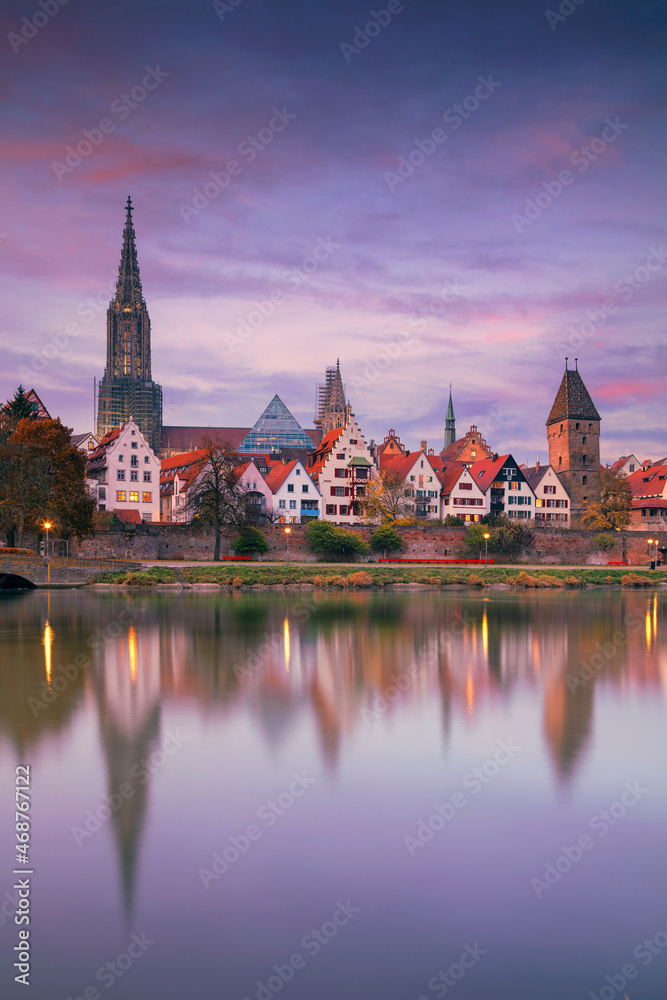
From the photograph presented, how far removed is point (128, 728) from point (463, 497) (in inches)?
2860

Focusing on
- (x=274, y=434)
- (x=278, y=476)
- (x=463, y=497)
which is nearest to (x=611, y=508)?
(x=463, y=497)

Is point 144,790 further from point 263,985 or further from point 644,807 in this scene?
point 644,807

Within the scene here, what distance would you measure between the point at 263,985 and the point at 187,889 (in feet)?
4.37

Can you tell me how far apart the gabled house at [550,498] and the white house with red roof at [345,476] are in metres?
18.6

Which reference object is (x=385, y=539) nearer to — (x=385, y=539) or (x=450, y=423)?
(x=385, y=539)

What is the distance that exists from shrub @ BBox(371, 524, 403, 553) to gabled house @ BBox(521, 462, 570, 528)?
2496 centimetres

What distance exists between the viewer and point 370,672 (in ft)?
55.5

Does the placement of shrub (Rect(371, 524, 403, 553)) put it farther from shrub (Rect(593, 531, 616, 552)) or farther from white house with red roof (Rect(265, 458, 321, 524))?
shrub (Rect(593, 531, 616, 552))

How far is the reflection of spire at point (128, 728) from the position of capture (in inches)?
292

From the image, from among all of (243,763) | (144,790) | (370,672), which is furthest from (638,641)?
(144,790)

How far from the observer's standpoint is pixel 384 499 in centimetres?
7412

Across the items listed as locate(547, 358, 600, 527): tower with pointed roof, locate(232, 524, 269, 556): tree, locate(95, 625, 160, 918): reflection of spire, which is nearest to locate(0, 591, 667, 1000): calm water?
locate(95, 625, 160, 918): reflection of spire

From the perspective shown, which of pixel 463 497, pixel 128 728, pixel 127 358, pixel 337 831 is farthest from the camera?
pixel 127 358

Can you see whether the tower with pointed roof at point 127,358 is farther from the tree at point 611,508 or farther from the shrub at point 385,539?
the shrub at point 385,539
